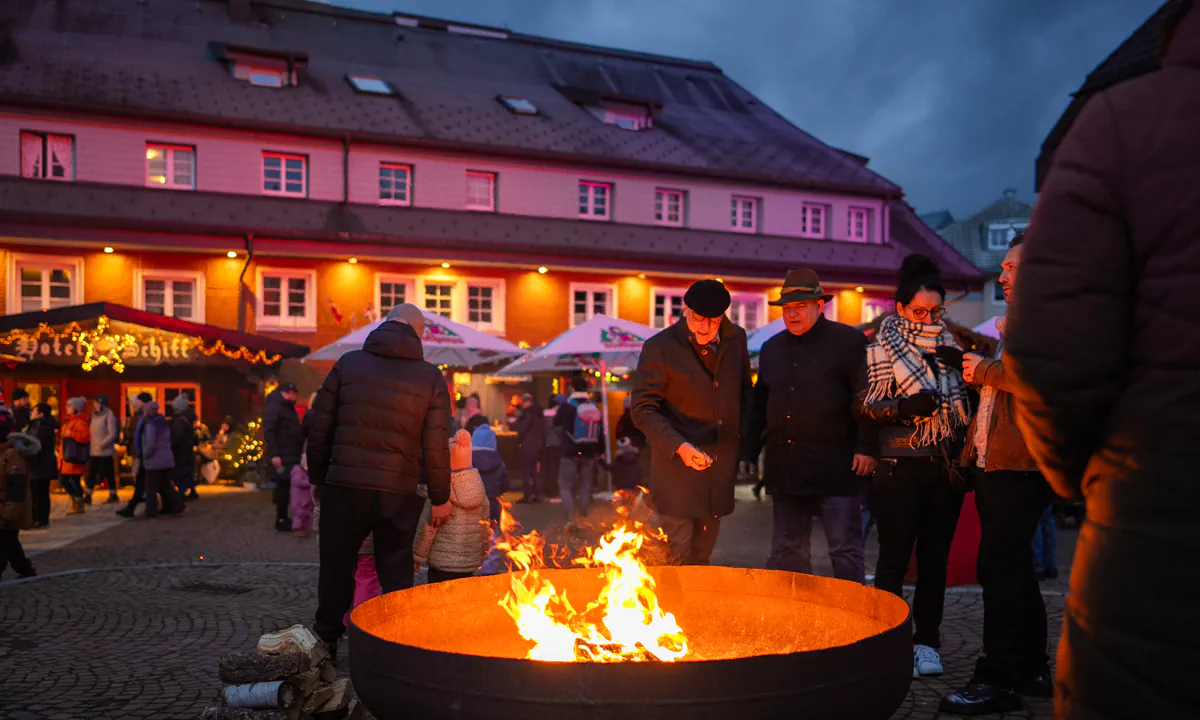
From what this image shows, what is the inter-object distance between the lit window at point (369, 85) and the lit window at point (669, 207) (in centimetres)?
829

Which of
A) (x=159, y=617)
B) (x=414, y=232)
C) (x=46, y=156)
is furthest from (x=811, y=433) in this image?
(x=46, y=156)

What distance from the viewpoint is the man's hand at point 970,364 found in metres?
4.74

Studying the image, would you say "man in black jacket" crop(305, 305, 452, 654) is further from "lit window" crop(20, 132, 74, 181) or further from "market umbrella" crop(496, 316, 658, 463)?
"lit window" crop(20, 132, 74, 181)

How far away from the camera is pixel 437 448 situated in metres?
6.00

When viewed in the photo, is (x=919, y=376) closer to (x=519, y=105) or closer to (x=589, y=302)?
(x=589, y=302)

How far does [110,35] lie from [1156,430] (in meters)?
30.8

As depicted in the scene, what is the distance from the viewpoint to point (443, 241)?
26797 mm

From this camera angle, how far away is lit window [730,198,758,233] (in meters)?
31.7

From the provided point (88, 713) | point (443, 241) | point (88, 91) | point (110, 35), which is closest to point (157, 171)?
point (88, 91)

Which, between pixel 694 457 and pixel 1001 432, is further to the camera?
pixel 694 457

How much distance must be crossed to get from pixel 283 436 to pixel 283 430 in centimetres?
8

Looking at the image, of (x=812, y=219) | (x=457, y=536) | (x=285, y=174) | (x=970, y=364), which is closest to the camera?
(x=970, y=364)

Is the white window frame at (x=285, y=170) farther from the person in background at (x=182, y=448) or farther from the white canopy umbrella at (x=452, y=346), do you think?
the person in background at (x=182, y=448)

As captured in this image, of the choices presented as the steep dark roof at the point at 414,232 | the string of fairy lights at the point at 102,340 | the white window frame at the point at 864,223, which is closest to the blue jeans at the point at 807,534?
the string of fairy lights at the point at 102,340
